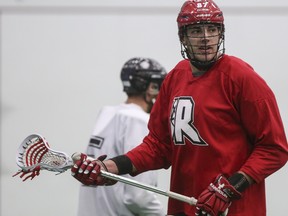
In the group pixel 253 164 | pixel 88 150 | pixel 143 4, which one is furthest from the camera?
pixel 143 4

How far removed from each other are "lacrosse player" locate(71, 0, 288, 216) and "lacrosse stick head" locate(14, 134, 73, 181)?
10 cm

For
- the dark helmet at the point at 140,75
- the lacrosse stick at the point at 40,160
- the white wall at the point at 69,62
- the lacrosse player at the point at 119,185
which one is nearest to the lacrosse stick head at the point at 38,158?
the lacrosse stick at the point at 40,160

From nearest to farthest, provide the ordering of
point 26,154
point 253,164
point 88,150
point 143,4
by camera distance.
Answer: point 253,164 < point 26,154 < point 88,150 < point 143,4

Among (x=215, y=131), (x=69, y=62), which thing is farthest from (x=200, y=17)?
(x=69, y=62)

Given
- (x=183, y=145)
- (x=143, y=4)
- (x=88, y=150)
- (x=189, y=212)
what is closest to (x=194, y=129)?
(x=183, y=145)

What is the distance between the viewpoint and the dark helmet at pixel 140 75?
13.0 feet

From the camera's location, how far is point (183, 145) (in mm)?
2934

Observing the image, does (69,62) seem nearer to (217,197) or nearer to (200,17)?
(200,17)

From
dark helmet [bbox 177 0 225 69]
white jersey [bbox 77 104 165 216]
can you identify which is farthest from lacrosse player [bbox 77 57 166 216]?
dark helmet [bbox 177 0 225 69]

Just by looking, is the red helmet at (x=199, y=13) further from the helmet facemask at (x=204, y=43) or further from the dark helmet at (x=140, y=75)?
the dark helmet at (x=140, y=75)

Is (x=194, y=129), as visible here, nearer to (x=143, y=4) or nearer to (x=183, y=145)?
(x=183, y=145)

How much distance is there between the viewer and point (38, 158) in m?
3.03

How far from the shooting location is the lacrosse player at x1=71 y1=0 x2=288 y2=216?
2.79 meters

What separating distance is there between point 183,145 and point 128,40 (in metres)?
1.85
